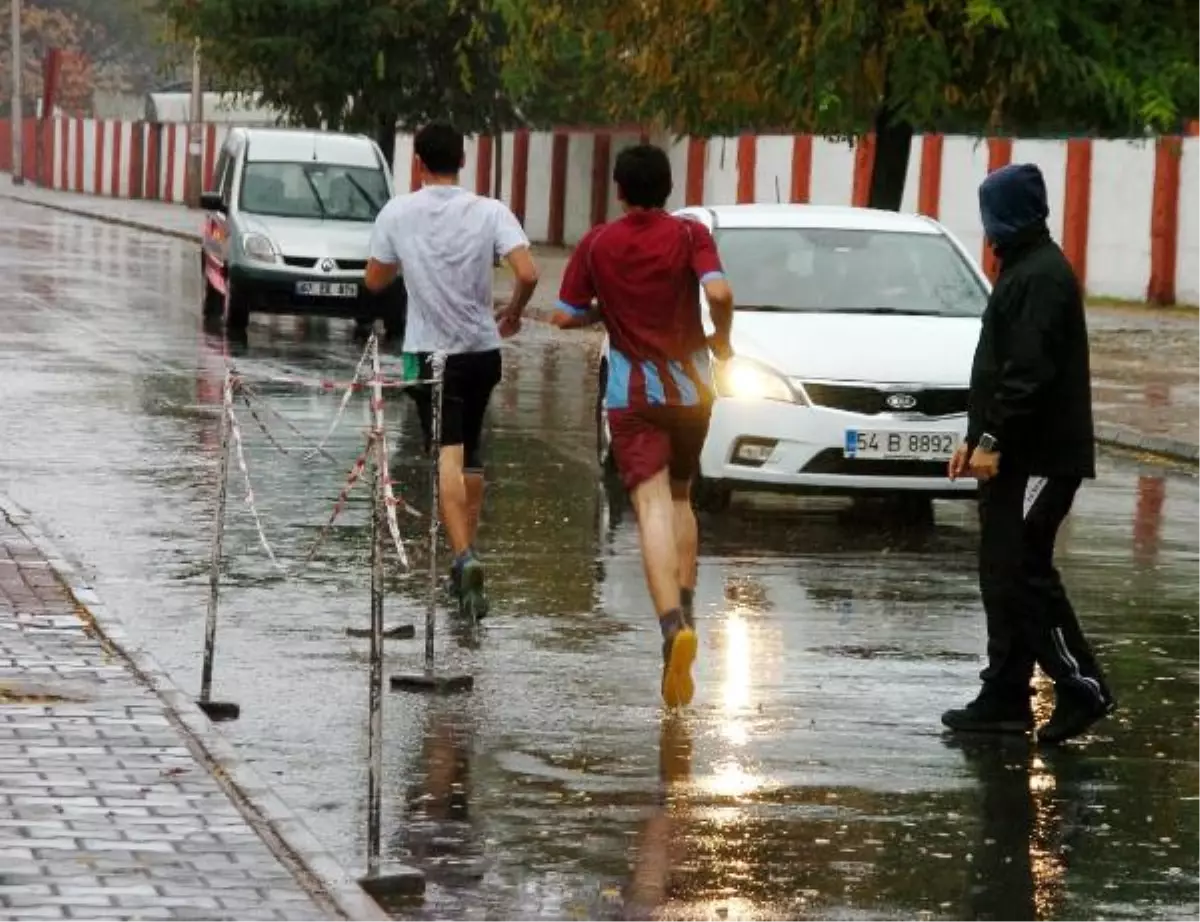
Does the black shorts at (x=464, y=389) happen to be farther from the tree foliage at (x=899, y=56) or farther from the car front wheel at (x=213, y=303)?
the car front wheel at (x=213, y=303)

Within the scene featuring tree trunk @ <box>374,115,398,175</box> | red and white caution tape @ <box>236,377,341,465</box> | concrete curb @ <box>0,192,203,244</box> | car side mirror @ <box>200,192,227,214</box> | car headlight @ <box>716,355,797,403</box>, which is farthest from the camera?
concrete curb @ <box>0,192,203,244</box>

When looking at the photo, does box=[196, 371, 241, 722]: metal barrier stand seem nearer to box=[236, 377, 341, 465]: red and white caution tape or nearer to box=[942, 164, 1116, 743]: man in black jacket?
box=[942, 164, 1116, 743]: man in black jacket

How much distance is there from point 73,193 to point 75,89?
3295 cm

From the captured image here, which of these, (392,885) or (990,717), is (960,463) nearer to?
(990,717)

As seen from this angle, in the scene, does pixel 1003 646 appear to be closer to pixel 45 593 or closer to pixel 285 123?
pixel 45 593

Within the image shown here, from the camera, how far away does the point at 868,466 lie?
1507 centimetres

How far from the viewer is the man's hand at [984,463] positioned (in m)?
9.63

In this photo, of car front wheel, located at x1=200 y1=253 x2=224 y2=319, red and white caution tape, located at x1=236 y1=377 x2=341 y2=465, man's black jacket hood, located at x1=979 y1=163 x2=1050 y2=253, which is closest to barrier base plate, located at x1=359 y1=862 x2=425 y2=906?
man's black jacket hood, located at x1=979 y1=163 x2=1050 y2=253

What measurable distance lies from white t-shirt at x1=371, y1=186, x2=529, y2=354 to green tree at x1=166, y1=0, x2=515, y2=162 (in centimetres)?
3468

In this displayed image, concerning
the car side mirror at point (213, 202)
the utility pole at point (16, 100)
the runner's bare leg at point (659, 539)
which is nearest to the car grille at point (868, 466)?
the runner's bare leg at point (659, 539)

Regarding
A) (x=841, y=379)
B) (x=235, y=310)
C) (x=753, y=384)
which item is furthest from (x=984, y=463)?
(x=235, y=310)

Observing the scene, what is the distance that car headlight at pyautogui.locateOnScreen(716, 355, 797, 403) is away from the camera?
15273 millimetres

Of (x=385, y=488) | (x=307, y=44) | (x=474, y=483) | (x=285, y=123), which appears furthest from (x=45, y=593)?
(x=285, y=123)

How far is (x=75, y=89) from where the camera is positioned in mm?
119938
